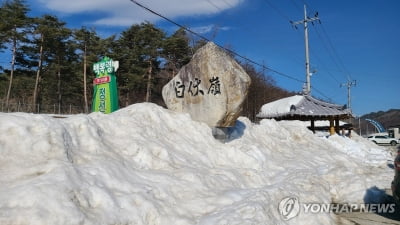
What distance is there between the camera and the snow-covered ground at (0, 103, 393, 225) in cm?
402

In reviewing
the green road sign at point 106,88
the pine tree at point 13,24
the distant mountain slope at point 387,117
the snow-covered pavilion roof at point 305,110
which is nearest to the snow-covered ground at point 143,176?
the green road sign at point 106,88

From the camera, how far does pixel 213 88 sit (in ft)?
29.1

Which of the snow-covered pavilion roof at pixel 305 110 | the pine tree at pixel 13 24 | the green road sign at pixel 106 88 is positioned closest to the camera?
the green road sign at pixel 106 88

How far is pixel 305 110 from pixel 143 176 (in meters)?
13.3

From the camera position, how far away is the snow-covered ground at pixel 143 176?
4.02m

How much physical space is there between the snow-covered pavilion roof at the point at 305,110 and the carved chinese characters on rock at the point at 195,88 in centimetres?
924

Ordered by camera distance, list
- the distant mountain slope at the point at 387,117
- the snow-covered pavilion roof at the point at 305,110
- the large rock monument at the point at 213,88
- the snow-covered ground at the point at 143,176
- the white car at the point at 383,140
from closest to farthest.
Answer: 1. the snow-covered ground at the point at 143,176
2. the large rock monument at the point at 213,88
3. the snow-covered pavilion roof at the point at 305,110
4. the white car at the point at 383,140
5. the distant mountain slope at the point at 387,117

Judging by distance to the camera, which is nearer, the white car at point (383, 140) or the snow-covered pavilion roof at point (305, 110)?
the snow-covered pavilion roof at point (305, 110)

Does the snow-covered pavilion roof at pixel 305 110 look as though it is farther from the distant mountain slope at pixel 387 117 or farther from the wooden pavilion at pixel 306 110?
the distant mountain slope at pixel 387 117

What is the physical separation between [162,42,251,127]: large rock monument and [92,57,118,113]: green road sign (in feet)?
19.1

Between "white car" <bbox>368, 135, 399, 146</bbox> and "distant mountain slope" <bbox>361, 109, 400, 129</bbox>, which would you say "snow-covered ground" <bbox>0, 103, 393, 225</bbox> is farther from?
"distant mountain slope" <bbox>361, 109, 400, 129</bbox>

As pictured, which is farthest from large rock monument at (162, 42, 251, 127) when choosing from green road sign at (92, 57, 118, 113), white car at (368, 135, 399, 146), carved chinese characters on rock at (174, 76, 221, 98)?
white car at (368, 135, 399, 146)

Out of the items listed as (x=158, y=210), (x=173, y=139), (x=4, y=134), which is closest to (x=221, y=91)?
(x=173, y=139)

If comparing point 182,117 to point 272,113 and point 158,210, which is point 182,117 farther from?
point 272,113
